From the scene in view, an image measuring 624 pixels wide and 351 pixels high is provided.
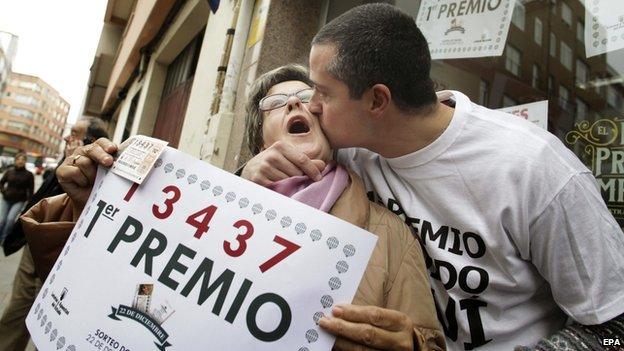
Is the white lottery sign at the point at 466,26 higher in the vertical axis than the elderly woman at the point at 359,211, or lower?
higher

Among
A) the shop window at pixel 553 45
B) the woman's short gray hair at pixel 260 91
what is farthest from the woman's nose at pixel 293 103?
the shop window at pixel 553 45

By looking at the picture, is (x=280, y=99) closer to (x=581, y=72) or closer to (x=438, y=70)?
(x=438, y=70)

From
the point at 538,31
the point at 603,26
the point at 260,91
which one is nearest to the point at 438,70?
the point at 538,31

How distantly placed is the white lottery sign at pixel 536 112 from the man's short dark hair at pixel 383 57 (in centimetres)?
76

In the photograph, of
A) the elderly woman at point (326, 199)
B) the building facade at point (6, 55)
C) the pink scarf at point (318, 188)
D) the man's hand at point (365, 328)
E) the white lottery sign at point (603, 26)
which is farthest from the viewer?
the building facade at point (6, 55)

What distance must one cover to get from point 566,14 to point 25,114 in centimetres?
10658

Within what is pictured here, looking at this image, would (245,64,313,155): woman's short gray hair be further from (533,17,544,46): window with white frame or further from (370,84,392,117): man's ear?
(533,17,544,46): window with white frame

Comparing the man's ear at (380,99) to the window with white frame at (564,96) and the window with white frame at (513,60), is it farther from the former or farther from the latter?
the window with white frame at (513,60)

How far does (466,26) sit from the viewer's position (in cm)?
221

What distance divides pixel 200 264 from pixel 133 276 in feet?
0.57

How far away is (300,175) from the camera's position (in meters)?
1.26

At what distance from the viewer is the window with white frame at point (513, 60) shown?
2020 millimetres

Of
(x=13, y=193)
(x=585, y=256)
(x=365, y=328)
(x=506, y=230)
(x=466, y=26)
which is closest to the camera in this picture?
(x=365, y=328)

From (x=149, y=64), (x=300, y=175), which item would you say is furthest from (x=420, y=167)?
(x=149, y=64)
